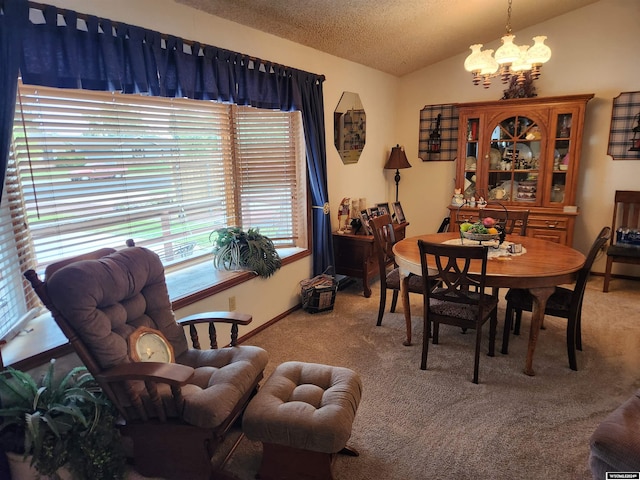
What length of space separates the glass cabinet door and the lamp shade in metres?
0.99

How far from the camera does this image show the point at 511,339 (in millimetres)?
3125

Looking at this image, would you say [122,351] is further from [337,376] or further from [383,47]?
[383,47]

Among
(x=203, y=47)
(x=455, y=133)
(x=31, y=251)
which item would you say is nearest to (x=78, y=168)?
(x=31, y=251)

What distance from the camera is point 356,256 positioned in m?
4.09

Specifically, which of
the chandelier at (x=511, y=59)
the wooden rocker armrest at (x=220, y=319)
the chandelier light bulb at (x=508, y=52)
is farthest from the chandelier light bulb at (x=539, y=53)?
the wooden rocker armrest at (x=220, y=319)

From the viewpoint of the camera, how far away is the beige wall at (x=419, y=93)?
3033mm

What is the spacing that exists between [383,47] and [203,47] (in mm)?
2155

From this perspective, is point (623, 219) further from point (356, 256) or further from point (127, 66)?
point (127, 66)

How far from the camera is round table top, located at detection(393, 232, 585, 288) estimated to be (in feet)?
7.88

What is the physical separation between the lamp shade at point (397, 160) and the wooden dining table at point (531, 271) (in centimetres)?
226

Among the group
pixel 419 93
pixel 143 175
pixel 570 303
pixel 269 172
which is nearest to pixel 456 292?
pixel 570 303

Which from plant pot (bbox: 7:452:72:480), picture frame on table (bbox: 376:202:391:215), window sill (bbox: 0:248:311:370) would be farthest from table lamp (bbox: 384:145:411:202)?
plant pot (bbox: 7:452:72:480)

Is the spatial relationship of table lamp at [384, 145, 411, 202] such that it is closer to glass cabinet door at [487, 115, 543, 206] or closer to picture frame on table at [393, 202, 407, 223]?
picture frame on table at [393, 202, 407, 223]

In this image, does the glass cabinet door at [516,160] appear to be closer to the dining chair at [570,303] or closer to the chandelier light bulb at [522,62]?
the chandelier light bulb at [522,62]
